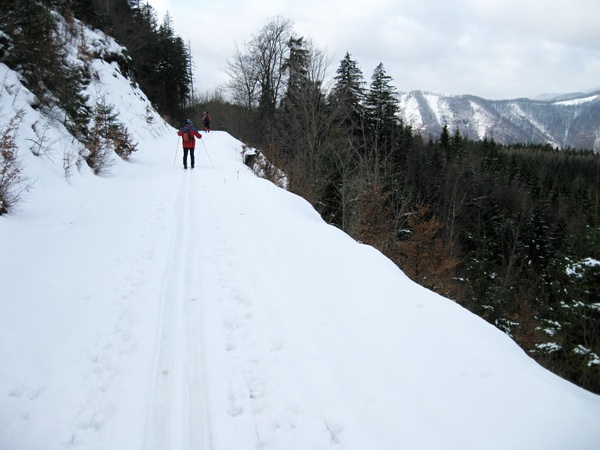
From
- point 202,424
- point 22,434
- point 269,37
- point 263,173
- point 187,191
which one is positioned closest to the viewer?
point 22,434

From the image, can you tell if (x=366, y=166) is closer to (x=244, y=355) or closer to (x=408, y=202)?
(x=408, y=202)

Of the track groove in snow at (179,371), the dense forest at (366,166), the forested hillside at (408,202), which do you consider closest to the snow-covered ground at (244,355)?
the track groove in snow at (179,371)

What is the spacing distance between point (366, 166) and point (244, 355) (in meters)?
18.1

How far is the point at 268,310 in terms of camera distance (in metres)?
4.02

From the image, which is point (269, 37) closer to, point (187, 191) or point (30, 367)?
point (187, 191)

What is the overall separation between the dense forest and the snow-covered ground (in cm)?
827

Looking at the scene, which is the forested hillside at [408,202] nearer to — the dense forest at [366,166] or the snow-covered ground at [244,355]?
the dense forest at [366,166]

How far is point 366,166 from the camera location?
2006 centimetres

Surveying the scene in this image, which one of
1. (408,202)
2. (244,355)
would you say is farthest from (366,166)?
(244,355)

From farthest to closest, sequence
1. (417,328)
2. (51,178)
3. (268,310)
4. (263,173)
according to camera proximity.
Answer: (263,173) < (51,178) < (268,310) < (417,328)

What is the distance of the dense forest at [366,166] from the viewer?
11727 millimetres

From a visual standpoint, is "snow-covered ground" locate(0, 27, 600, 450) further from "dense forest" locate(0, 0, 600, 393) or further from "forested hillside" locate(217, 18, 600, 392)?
"forested hillside" locate(217, 18, 600, 392)

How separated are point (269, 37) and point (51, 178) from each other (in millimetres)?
31452

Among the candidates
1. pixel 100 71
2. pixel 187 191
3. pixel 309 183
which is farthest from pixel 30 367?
pixel 100 71
